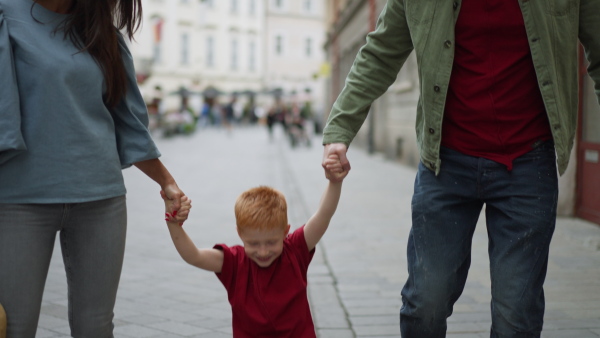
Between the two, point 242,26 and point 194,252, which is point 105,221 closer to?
point 194,252

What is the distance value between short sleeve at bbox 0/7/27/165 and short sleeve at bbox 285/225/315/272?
0.98 meters

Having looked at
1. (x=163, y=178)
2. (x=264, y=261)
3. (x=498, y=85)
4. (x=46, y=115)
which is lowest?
(x=264, y=261)

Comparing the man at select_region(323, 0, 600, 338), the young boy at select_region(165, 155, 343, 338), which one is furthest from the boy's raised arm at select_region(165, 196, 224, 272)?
the man at select_region(323, 0, 600, 338)

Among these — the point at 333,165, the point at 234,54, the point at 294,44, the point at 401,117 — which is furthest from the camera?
the point at 294,44

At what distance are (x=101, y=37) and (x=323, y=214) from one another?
3.11 feet

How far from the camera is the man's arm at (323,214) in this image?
284cm

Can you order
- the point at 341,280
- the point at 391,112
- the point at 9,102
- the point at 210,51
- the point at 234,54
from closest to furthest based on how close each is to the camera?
the point at 9,102, the point at 341,280, the point at 391,112, the point at 210,51, the point at 234,54

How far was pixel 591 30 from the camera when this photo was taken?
2689 mm

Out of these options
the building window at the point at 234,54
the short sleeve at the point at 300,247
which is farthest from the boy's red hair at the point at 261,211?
the building window at the point at 234,54

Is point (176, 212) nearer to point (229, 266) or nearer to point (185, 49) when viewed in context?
point (229, 266)

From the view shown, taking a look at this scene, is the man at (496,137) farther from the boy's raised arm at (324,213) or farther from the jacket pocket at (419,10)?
the boy's raised arm at (324,213)

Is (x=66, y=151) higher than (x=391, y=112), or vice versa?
(x=66, y=151)

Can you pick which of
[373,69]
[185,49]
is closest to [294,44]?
[185,49]

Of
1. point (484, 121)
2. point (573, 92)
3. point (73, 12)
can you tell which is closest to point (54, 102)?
point (73, 12)
